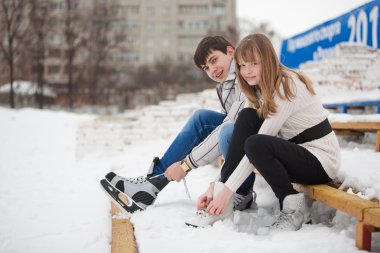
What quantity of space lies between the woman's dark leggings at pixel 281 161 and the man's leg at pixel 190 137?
576 millimetres

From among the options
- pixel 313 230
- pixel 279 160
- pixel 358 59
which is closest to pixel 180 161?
pixel 279 160

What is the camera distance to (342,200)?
4.84 ft

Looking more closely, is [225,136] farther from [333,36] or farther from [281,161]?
[333,36]

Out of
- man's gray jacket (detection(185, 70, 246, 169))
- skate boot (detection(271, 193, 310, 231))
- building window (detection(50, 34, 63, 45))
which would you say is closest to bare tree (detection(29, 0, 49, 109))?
building window (detection(50, 34, 63, 45))

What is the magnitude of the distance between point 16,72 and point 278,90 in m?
25.2

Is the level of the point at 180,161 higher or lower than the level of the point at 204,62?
lower

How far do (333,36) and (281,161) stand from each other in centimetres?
284

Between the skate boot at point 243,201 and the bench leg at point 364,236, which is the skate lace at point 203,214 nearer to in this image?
the skate boot at point 243,201

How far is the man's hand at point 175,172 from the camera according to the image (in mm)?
2143

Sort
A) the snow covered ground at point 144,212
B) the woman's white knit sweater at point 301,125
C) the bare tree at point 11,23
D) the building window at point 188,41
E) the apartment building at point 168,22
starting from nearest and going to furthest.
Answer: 1. the snow covered ground at point 144,212
2. the woman's white knit sweater at point 301,125
3. the bare tree at point 11,23
4. the apartment building at point 168,22
5. the building window at point 188,41

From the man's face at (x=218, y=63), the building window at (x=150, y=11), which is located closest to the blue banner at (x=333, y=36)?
the man's face at (x=218, y=63)

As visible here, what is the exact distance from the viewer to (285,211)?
1746 mm

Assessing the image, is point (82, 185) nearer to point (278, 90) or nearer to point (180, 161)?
point (180, 161)

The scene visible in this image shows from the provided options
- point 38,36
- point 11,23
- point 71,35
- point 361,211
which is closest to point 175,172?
point 361,211
